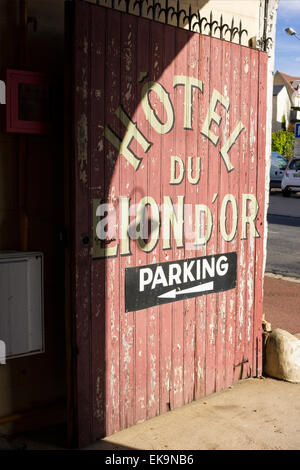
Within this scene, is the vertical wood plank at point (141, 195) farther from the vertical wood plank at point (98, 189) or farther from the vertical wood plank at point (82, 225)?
the vertical wood plank at point (82, 225)

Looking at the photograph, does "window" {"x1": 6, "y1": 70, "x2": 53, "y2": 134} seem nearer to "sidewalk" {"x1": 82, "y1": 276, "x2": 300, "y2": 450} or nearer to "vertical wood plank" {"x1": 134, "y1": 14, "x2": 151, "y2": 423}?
"vertical wood plank" {"x1": 134, "y1": 14, "x2": 151, "y2": 423}

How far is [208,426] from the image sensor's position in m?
4.03

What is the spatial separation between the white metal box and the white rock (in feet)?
7.08

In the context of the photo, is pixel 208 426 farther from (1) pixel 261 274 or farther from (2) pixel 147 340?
(1) pixel 261 274

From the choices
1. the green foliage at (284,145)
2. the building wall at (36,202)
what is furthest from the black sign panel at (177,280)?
the green foliage at (284,145)

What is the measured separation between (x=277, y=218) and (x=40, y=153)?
13021 millimetres

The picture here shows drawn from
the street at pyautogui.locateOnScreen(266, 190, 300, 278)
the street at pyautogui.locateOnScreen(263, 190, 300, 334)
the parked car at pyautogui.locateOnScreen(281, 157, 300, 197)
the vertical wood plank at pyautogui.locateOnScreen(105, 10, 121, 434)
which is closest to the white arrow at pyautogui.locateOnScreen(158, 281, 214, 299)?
the vertical wood plank at pyautogui.locateOnScreen(105, 10, 121, 434)

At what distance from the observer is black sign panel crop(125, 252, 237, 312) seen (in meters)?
3.96

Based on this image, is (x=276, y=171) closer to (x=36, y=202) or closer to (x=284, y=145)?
(x=284, y=145)

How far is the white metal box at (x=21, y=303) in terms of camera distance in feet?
11.5

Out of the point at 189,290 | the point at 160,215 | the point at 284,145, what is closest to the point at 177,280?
the point at 189,290

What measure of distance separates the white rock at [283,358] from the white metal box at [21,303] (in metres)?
2.16

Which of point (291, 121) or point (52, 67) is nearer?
point (52, 67)
